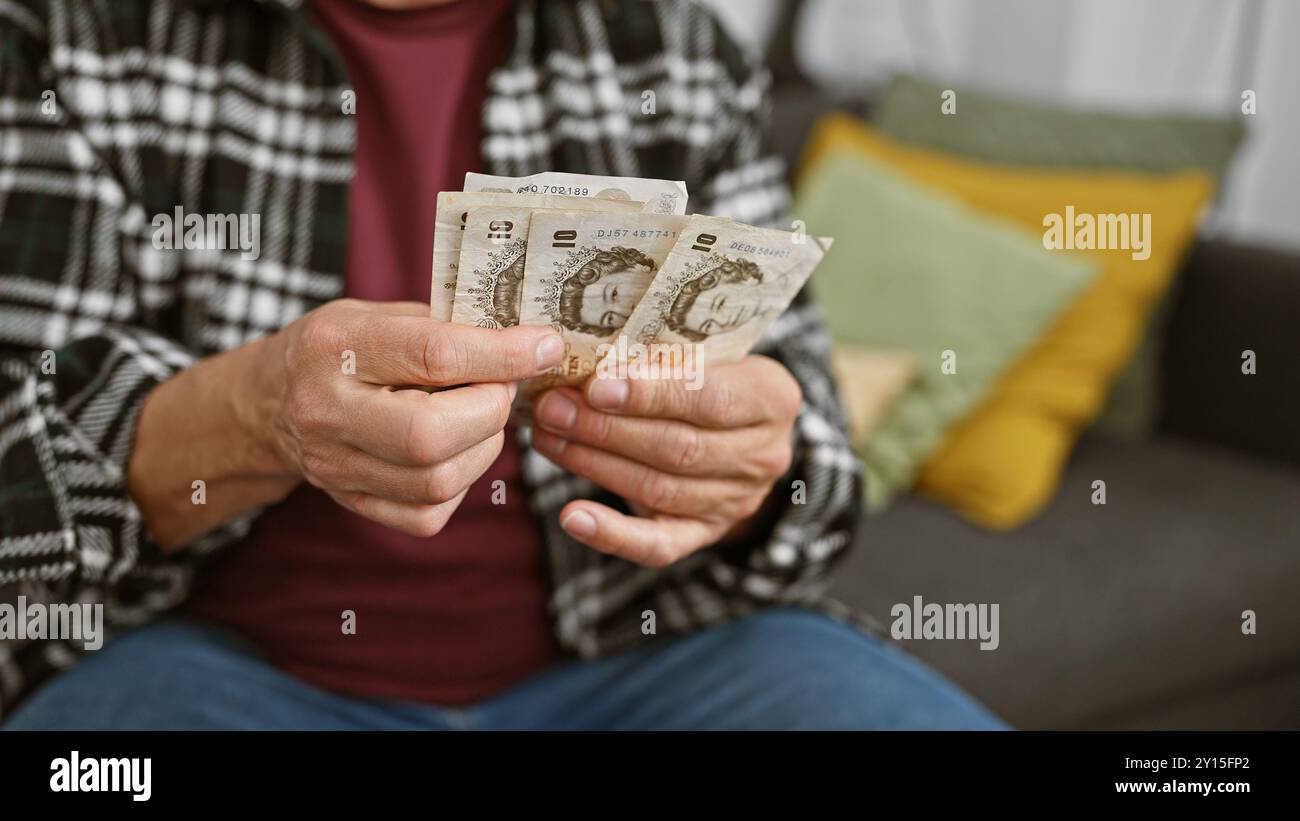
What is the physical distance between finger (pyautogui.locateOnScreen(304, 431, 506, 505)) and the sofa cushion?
0.69 meters

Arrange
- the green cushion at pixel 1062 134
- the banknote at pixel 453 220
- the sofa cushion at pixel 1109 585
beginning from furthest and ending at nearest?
the green cushion at pixel 1062 134
the sofa cushion at pixel 1109 585
the banknote at pixel 453 220

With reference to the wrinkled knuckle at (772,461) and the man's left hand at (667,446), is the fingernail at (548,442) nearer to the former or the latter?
the man's left hand at (667,446)

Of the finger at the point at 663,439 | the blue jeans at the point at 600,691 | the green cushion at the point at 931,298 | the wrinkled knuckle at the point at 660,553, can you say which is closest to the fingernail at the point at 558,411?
the finger at the point at 663,439

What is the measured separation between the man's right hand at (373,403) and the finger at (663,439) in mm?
49

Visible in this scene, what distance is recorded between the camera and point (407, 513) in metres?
0.67

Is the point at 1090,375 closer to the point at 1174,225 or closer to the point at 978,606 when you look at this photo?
the point at 1174,225

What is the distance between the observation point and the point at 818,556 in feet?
2.95

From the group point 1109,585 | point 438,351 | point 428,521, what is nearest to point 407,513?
point 428,521

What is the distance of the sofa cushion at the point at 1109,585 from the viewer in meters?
1.24

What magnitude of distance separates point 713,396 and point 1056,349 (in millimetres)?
1013

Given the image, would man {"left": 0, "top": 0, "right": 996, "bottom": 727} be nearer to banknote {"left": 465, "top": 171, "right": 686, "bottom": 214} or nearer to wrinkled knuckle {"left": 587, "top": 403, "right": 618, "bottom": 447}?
wrinkled knuckle {"left": 587, "top": 403, "right": 618, "bottom": 447}

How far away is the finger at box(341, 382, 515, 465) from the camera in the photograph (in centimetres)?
61

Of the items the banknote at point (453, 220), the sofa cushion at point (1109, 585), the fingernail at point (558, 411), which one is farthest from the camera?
the sofa cushion at point (1109, 585)
